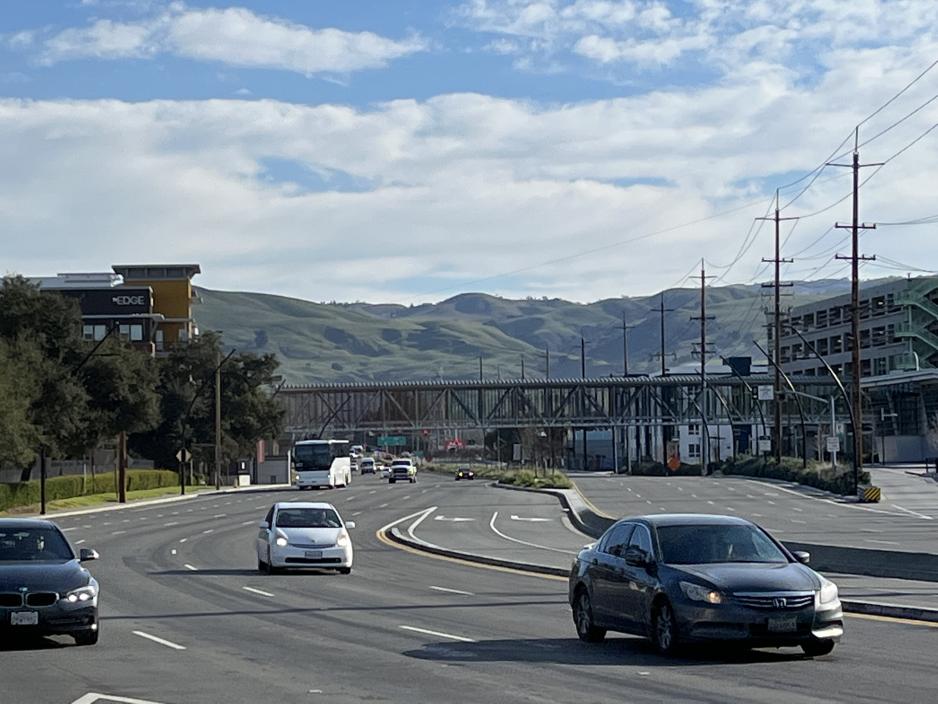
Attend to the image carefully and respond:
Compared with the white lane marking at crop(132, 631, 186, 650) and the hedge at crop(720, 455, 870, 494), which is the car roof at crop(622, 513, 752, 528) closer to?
the white lane marking at crop(132, 631, 186, 650)

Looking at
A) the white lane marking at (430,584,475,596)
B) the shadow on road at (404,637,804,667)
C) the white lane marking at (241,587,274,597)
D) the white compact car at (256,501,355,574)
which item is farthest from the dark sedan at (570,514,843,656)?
the white compact car at (256,501,355,574)

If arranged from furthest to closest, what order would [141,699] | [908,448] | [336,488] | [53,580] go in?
[908,448], [336,488], [53,580], [141,699]

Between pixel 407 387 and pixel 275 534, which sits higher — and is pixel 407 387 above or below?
above

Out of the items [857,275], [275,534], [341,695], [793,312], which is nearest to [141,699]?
[341,695]

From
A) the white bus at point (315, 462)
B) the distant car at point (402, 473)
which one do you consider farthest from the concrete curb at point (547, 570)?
the distant car at point (402, 473)

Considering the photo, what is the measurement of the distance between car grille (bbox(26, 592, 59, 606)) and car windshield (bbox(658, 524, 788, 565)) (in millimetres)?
6775

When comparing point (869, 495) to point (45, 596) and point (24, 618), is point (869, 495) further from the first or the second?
point (24, 618)

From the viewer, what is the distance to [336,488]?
107 metres

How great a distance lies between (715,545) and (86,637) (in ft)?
23.9

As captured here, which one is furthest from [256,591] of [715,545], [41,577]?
[715,545]

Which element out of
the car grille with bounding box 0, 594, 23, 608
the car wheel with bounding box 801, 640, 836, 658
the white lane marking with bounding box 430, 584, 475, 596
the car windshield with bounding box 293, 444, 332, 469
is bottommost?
the white lane marking with bounding box 430, 584, 475, 596

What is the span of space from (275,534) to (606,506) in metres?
35.4

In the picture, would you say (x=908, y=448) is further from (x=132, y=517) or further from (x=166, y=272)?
(x=132, y=517)

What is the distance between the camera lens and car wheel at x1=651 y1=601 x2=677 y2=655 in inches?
619
